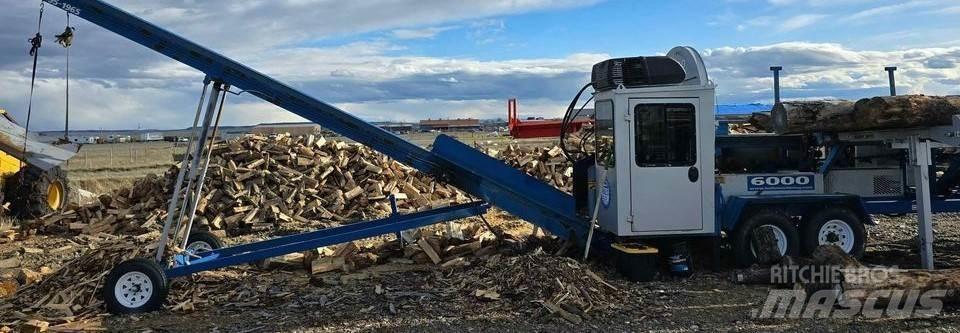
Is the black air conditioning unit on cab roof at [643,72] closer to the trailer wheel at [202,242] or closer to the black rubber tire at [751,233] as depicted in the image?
the black rubber tire at [751,233]

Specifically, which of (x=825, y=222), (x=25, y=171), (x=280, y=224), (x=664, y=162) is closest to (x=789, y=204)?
(x=825, y=222)

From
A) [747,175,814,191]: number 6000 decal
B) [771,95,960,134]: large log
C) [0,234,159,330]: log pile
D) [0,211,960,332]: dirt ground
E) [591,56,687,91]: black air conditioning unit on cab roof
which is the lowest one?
[0,211,960,332]: dirt ground

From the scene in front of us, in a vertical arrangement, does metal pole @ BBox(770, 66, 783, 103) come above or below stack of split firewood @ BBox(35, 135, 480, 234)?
above

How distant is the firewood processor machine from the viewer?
25.6 feet

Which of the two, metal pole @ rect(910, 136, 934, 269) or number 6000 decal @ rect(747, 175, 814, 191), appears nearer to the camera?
metal pole @ rect(910, 136, 934, 269)

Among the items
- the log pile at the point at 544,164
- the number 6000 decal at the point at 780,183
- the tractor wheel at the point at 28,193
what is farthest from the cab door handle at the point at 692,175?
the tractor wheel at the point at 28,193

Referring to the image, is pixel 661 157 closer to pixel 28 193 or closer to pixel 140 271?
pixel 140 271

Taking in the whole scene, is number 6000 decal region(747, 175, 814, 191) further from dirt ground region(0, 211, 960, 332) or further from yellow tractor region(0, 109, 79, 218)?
yellow tractor region(0, 109, 79, 218)

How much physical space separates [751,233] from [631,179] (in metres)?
1.65

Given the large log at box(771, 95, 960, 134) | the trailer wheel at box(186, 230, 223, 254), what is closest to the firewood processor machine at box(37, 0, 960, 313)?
the large log at box(771, 95, 960, 134)

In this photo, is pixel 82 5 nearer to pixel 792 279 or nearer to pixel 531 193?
pixel 531 193

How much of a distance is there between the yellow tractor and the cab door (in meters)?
13.9

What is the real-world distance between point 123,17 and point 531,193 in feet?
15.8

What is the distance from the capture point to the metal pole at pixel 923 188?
8531 mm
